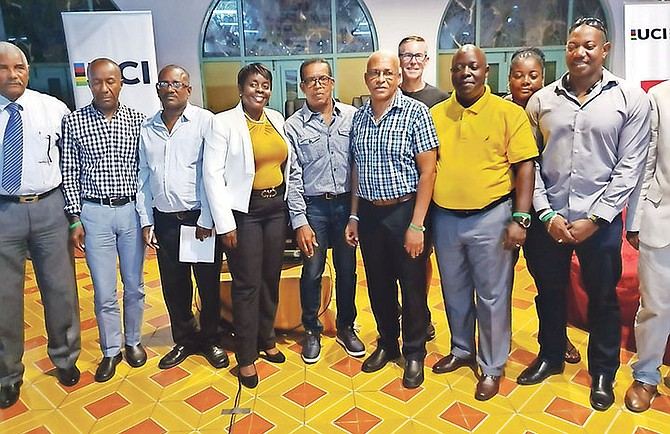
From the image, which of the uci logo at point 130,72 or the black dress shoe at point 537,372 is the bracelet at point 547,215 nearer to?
the black dress shoe at point 537,372

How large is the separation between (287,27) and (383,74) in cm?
508

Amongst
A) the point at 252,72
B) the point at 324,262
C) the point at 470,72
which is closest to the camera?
the point at 470,72

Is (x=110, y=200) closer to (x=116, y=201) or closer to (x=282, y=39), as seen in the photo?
(x=116, y=201)

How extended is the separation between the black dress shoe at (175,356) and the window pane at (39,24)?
17.3 ft

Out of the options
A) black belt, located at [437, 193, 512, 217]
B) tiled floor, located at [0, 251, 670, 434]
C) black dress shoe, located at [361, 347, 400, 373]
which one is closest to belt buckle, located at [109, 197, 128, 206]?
tiled floor, located at [0, 251, 670, 434]

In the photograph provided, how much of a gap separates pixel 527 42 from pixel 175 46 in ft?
15.4

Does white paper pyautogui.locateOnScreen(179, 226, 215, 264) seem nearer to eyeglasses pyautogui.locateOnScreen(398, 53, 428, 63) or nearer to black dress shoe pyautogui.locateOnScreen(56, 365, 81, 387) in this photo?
black dress shoe pyautogui.locateOnScreen(56, 365, 81, 387)

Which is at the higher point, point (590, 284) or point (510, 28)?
point (510, 28)

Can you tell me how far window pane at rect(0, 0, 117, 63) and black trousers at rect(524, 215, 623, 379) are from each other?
6.24m

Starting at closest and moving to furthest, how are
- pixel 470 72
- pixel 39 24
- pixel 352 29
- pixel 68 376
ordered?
pixel 470 72, pixel 68 376, pixel 39 24, pixel 352 29

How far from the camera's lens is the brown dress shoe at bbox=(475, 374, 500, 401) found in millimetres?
2500

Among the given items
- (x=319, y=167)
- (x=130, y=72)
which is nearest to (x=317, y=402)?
(x=319, y=167)

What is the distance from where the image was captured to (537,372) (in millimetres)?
2619

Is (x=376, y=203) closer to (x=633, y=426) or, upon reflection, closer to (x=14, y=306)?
(x=633, y=426)
